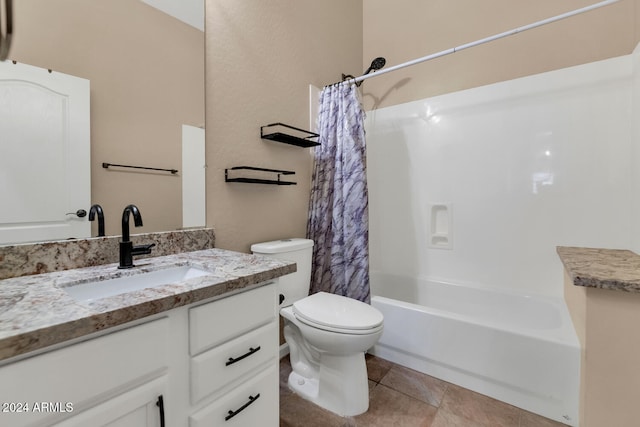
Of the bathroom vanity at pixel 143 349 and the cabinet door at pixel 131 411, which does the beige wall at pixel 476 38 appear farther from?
the cabinet door at pixel 131 411

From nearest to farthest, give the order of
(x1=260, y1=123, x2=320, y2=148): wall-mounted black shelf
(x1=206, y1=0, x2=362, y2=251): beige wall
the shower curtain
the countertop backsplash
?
the countertop backsplash → (x1=206, y1=0, x2=362, y2=251): beige wall → (x1=260, y1=123, x2=320, y2=148): wall-mounted black shelf → the shower curtain

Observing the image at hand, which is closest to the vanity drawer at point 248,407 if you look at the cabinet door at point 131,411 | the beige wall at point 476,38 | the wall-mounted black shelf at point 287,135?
the cabinet door at point 131,411

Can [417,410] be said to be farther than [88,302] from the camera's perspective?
Yes

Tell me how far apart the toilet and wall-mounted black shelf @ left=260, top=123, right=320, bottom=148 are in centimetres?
64

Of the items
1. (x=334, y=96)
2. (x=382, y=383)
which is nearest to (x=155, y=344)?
(x=382, y=383)

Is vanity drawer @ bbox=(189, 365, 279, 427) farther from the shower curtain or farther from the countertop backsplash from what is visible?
the shower curtain

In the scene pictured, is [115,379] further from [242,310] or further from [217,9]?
[217,9]

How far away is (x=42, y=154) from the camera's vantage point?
0.95 m

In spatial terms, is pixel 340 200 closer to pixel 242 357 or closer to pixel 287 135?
pixel 287 135

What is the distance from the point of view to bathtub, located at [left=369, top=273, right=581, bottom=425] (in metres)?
1.34

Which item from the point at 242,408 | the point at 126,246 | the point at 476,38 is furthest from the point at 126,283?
the point at 476,38

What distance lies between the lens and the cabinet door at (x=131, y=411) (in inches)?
23.0

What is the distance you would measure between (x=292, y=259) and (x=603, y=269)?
4.37 feet

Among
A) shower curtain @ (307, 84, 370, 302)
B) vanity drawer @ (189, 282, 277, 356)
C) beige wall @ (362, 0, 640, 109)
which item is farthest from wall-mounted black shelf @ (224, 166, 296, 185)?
beige wall @ (362, 0, 640, 109)
